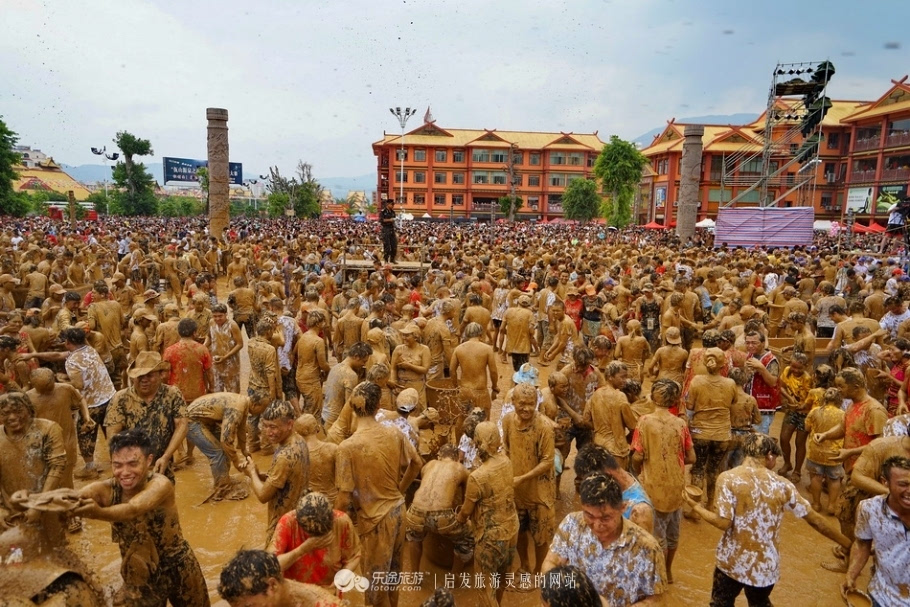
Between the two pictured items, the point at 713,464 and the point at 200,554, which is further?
the point at 713,464

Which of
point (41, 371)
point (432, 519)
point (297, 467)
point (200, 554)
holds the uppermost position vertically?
point (41, 371)

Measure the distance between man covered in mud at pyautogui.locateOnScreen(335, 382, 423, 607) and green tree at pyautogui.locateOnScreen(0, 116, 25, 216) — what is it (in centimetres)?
4169

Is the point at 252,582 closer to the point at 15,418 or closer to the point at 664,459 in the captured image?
the point at 15,418

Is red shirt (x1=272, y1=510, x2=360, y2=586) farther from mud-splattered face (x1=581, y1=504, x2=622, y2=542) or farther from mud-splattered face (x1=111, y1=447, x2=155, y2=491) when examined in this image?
mud-splattered face (x1=581, y1=504, x2=622, y2=542)

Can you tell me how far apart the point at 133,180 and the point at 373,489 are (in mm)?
58448

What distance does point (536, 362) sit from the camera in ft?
36.2

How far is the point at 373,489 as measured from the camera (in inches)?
151

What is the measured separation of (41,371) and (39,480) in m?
1.15

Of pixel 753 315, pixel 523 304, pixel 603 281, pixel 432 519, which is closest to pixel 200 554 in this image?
pixel 432 519

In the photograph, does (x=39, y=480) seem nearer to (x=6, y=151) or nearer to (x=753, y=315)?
(x=753, y=315)

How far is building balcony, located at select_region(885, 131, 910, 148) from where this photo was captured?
37281mm

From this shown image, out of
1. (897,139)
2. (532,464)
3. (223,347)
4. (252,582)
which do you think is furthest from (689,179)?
(252,582)

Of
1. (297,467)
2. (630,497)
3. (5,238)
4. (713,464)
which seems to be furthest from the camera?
(5,238)

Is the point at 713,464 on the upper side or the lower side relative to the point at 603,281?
lower
